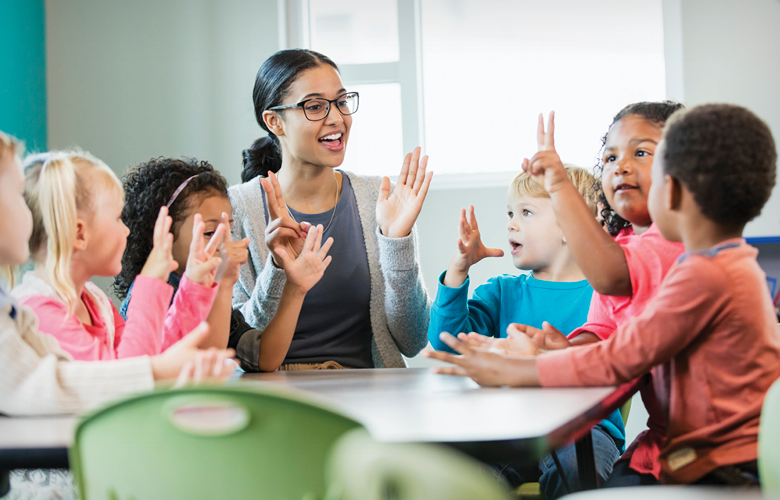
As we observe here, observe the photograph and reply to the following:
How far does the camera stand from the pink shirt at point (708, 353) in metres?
0.97

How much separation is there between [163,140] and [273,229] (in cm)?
208

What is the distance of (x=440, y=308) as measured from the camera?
1716 millimetres

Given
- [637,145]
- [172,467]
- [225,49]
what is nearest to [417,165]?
[637,145]

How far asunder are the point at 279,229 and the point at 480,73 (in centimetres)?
212

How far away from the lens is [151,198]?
179 cm

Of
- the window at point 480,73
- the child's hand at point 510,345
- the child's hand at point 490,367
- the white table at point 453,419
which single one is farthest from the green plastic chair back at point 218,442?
the window at point 480,73

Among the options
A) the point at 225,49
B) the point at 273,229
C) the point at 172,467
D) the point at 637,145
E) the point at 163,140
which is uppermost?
the point at 225,49

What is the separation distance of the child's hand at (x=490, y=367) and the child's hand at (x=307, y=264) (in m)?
0.58

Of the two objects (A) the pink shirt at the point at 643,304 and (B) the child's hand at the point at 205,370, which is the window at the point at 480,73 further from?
Answer: (B) the child's hand at the point at 205,370

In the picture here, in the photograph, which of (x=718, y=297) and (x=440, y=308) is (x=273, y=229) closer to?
(x=440, y=308)

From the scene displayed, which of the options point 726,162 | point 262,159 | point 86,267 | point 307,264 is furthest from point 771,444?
point 262,159

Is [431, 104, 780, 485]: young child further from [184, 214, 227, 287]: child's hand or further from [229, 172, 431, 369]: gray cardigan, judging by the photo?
[229, 172, 431, 369]: gray cardigan

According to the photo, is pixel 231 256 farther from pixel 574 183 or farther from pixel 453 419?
pixel 574 183

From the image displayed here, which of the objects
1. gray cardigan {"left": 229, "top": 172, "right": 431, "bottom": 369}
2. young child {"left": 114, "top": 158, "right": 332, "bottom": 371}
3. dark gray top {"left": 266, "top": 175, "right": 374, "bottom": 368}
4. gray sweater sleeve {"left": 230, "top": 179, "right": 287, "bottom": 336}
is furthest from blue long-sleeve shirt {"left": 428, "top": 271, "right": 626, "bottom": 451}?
gray sweater sleeve {"left": 230, "top": 179, "right": 287, "bottom": 336}
